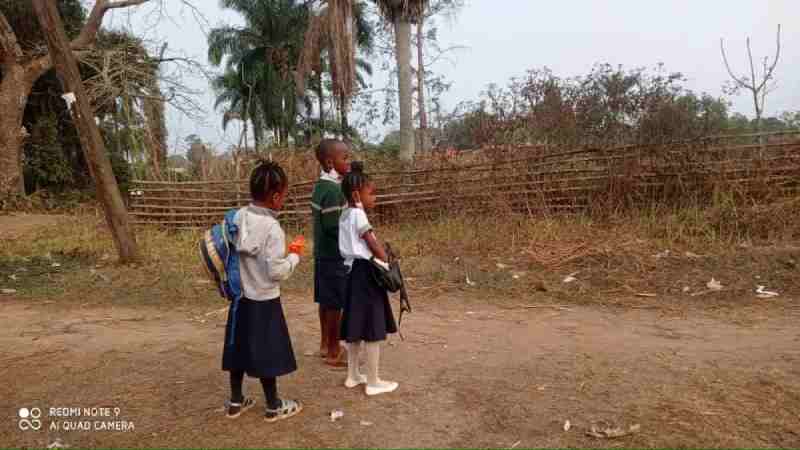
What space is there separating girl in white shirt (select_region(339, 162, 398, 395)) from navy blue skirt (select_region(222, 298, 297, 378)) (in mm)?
412

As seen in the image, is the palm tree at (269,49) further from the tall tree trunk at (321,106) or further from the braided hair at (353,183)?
the braided hair at (353,183)

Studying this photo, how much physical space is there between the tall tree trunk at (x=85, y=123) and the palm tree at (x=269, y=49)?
22002 mm

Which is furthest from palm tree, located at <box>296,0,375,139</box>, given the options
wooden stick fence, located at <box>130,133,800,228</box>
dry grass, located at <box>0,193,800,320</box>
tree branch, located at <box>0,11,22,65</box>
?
tree branch, located at <box>0,11,22,65</box>

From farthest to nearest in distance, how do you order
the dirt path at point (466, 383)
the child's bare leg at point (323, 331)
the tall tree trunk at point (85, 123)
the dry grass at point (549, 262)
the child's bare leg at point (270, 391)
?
1. the tall tree trunk at point (85, 123)
2. the dry grass at point (549, 262)
3. the child's bare leg at point (323, 331)
4. the child's bare leg at point (270, 391)
5. the dirt path at point (466, 383)

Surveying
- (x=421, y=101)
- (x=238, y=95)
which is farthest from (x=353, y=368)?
(x=238, y=95)

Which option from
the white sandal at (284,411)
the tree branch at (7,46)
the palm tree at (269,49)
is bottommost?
the white sandal at (284,411)

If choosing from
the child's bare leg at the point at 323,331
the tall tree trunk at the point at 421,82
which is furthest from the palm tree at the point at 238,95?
the child's bare leg at the point at 323,331

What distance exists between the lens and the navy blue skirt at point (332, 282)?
3510 mm

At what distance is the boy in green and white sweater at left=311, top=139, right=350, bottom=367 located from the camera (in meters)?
3.46

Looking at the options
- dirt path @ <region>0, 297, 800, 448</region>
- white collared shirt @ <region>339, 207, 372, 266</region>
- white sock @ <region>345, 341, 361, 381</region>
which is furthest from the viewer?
white sock @ <region>345, 341, 361, 381</region>

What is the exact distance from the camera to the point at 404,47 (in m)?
13.7

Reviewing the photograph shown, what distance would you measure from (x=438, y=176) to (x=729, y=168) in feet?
13.4

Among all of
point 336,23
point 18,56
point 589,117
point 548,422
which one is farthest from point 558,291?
point 18,56

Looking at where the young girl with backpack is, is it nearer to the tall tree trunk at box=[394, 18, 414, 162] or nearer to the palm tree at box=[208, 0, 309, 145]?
the tall tree trunk at box=[394, 18, 414, 162]
